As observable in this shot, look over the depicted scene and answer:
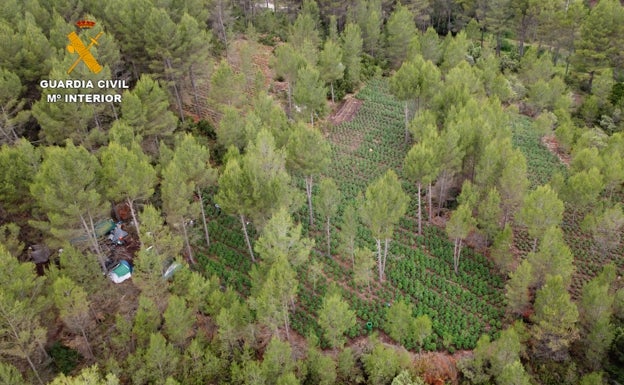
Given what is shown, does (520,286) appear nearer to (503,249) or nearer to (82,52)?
(503,249)

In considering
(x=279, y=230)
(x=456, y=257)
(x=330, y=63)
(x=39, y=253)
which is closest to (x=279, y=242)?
(x=279, y=230)

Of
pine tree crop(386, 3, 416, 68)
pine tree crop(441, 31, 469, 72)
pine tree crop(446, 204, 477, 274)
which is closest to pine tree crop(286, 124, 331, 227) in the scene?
pine tree crop(446, 204, 477, 274)

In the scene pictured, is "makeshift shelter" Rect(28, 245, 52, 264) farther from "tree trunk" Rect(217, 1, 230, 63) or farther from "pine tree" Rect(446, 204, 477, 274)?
"tree trunk" Rect(217, 1, 230, 63)

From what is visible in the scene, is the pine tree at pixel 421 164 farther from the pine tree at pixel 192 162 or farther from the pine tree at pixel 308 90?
the pine tree at pixel 192 162

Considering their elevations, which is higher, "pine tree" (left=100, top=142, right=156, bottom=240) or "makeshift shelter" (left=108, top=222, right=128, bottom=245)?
"pine tree" (left=100, top=142, right=156, bottom=240)

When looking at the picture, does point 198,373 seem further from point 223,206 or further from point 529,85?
point 529,85
